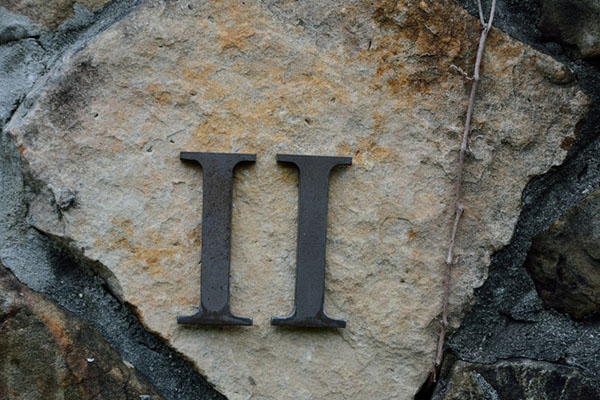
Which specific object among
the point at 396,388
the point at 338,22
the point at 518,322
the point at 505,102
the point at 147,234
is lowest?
the point at 396,388

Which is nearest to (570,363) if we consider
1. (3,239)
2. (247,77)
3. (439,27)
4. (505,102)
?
(505,102)

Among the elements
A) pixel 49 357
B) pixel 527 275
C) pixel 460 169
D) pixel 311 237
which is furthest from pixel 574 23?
pixel 49 357

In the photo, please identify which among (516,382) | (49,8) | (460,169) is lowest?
(516,382)

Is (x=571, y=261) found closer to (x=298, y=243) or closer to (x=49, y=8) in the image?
(x=298, y=243)

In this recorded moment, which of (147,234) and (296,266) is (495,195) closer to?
(296,266)

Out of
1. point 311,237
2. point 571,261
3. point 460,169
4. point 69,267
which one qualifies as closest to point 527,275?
point 571,261

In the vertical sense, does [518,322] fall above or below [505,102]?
below

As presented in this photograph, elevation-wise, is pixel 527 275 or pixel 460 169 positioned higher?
pixel 460 169
